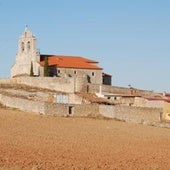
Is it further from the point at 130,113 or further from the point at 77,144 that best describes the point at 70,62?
the point at 77,144

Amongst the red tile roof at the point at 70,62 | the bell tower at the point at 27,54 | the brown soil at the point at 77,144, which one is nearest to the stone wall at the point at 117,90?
the red tile roof at the point at 70,62

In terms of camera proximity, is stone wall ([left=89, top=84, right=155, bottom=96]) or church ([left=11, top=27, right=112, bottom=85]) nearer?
stone wall ([left=89, top=84, right=155, bottom=96])

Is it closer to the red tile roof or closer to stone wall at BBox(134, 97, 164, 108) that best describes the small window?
stone wall at BBox(134, 97, 164, 108)

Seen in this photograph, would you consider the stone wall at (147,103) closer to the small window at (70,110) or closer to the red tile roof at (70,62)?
the small window at (70,110)

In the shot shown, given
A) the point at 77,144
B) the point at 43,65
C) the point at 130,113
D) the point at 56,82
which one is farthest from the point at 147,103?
the point at 77,144

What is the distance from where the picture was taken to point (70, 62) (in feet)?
303

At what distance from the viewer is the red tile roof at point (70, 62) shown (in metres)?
90.4

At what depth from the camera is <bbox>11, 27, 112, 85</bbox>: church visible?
89625 millimetres

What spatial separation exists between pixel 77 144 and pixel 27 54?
54559mm

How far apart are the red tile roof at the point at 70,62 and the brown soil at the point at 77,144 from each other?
31.4 m

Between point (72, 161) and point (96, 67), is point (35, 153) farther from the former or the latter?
point (96, 67)

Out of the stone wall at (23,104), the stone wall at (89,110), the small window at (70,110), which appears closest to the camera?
the stone wall at (23,104)

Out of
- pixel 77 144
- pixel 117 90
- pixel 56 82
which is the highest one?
pixel 56 82

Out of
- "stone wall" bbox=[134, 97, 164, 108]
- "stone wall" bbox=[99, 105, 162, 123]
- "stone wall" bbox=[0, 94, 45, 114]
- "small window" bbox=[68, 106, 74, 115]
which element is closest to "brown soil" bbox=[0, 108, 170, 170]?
"stone wall" bbox=[0, 94, 45, 114]
